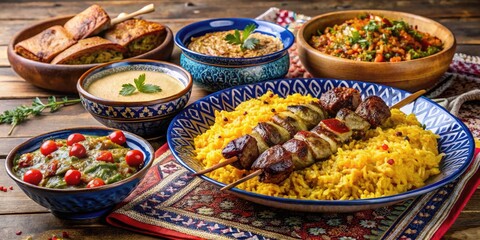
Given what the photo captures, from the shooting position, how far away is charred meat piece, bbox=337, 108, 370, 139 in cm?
338

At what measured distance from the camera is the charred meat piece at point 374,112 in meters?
3.41

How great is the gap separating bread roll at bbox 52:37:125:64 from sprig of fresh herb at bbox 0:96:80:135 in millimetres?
280

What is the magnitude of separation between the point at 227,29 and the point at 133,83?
1.13m

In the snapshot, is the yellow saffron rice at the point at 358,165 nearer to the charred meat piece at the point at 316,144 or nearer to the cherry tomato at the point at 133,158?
the charred meat piece at the point at 316,144

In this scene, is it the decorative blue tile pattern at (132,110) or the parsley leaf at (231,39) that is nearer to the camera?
the decorative blue tile pattern at (132,110)

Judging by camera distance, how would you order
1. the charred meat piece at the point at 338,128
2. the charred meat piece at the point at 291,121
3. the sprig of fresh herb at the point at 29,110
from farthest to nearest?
the sprig of fresh herb at the point at 29,110 < the charred meat piece at the point at 291,121 < the charred meat piece at the point at 338,128

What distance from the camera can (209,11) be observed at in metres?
6.28

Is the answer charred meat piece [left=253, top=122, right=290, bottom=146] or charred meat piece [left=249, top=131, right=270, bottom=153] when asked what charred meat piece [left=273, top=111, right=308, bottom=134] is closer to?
charred meat piece [left=253, top=122, right=290, bottom=146]

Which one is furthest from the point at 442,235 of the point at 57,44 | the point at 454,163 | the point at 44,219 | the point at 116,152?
the point at 57,44

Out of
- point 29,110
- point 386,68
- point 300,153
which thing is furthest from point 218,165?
point 29,110

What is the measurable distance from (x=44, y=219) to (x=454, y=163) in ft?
6.53

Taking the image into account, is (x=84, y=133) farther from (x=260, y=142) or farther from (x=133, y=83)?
(x=260, y=142)

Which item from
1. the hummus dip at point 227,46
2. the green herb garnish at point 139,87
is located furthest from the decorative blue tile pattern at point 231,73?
the green herb garnish at point 139,87

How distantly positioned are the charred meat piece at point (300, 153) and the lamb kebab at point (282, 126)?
0.15 metres
